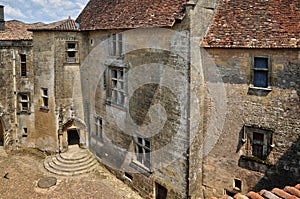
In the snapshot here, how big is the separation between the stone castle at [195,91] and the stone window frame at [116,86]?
54 mm

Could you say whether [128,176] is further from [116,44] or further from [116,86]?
[116,44]

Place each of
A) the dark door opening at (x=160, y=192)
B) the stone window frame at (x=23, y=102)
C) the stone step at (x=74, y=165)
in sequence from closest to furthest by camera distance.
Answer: the dark door opening at (x=160, y=192)
the stone step at (x=74, y=165)
the stone window frame at (x=23, y=102)

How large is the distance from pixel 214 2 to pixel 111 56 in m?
6.10

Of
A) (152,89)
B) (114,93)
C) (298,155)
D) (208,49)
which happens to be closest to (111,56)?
(114,93)

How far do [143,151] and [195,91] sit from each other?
172 inches

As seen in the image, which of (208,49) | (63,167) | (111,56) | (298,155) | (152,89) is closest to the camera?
(298,155)

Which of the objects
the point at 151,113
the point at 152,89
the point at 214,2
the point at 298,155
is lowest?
the point at 298,155

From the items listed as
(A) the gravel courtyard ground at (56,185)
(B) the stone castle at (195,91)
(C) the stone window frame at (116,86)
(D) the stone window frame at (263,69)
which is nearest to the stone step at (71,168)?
(A) the gravel courtyard ground at (56,185)

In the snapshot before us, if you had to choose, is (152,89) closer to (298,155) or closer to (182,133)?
(182,133)

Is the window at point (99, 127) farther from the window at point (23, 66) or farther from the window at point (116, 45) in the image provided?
the window at point (23, 66)

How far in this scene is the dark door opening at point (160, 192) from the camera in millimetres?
13867

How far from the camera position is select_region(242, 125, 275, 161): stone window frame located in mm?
11422

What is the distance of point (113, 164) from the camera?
1711 centimetres

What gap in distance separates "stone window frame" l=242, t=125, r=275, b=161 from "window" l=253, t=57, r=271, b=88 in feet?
5.35
